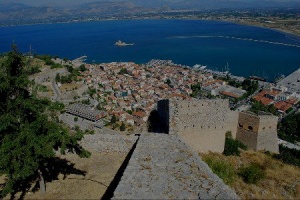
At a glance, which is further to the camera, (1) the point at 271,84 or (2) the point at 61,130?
(1) the point at 271,84

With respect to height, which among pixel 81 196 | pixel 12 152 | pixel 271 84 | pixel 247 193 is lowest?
pixel 271 84

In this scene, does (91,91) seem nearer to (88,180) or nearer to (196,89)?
(196,89)

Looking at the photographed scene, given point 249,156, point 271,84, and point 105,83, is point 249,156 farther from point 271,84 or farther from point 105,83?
point 271,84

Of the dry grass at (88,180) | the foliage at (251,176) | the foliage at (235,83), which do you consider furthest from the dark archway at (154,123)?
the foliage at (235,83)

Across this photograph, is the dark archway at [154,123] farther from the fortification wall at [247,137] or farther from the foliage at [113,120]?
the foliage at [113,120]

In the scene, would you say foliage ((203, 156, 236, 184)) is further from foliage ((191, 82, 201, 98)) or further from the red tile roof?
foliage ((191, 82, 201, 98))

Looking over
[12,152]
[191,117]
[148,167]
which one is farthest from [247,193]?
[12,152]
